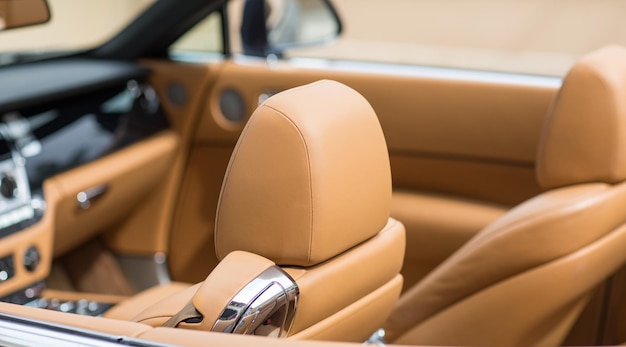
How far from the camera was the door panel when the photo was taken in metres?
2.40

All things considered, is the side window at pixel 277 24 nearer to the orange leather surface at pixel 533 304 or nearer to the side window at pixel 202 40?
the side window at pixel 202 40

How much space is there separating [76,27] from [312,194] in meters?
1.49

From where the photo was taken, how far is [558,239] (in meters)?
1.69

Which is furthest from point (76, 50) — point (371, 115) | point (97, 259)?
point (371, 115)

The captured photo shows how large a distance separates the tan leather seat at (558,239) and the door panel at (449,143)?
0.54m

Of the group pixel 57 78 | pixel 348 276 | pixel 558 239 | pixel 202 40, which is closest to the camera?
pixel 348 276

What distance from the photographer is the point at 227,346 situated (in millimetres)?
1098

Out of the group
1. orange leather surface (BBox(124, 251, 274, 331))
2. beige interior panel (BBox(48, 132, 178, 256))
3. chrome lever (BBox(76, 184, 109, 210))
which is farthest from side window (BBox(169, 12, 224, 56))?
orange leather surface (BBox(124, 251, 274, 331))

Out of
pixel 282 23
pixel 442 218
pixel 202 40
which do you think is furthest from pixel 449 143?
pixel 202 40

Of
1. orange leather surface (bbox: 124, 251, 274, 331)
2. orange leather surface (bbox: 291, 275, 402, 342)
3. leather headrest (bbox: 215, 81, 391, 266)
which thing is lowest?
orange leather surface (bbox: 291, 275, 402, 342)

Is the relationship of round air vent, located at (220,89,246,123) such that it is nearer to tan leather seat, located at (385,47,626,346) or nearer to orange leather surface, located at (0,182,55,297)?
orange leather surface, located at (0,182,55,297)

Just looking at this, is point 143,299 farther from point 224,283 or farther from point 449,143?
point 224,283

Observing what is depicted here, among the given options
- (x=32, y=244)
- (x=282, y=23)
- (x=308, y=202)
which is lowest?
(x=32, y=244)

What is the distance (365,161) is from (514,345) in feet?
1.82
